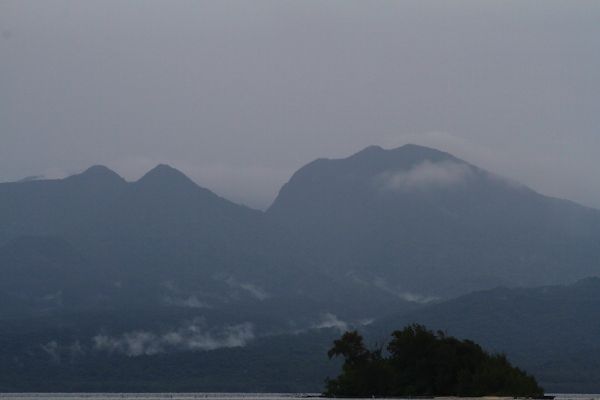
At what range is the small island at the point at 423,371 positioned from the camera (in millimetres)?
170875

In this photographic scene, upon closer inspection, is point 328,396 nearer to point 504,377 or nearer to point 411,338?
point 411,338

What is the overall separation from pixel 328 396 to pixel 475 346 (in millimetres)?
21115

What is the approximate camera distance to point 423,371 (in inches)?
7205

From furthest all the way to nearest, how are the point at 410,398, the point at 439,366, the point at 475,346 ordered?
the point at 475,346 < the point at 439,366 < the point at 410,398

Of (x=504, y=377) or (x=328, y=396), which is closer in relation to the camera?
(x=504, y=377)

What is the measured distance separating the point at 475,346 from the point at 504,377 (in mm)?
23664

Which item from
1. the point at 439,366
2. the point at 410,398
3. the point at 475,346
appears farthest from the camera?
Result: the point at 475,346

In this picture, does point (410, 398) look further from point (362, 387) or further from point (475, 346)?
point (475, 346)

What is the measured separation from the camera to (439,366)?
181 meters

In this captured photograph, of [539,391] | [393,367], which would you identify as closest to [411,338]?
[393,367]

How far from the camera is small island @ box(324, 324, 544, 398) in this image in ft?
561

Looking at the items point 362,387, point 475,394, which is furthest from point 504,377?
point 362,387

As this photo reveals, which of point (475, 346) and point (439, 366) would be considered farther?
point (475, 346)

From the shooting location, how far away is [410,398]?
166m
